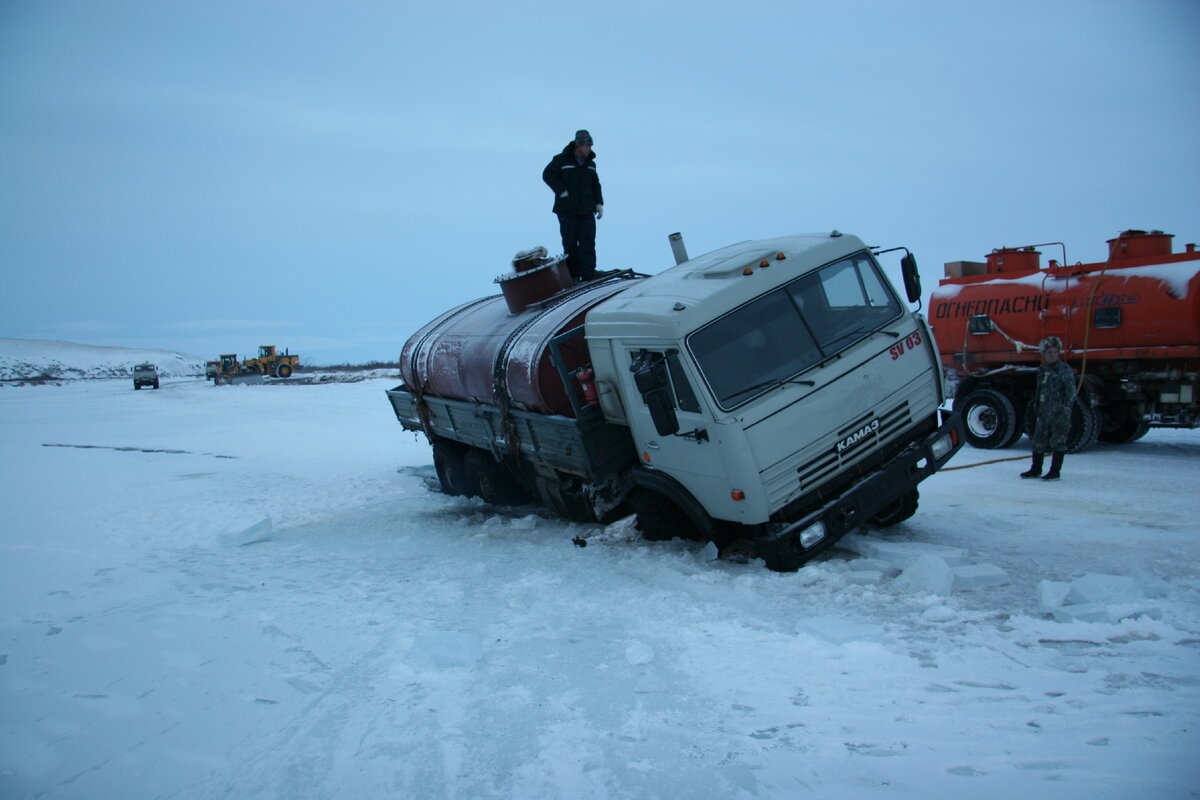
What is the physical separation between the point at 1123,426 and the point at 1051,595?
8.72 metres

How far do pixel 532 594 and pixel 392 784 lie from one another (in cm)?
270

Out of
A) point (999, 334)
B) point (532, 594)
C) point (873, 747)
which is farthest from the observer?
point (999, 334)

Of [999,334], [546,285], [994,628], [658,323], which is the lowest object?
[994,628]

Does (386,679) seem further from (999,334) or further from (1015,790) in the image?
(999,334)

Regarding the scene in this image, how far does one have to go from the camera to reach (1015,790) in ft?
9.59

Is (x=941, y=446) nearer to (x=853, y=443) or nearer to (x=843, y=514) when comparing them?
(x=853, y=443)

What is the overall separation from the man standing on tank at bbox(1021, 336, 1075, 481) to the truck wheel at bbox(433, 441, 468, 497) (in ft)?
24.4

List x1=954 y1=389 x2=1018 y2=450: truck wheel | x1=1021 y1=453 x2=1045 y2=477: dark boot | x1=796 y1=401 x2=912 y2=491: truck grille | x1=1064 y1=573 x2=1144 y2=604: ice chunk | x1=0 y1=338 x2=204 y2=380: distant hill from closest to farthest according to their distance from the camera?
x1=1064 y1=573 x2=1144 y2=604: ice chunk → x1=796 y1=401 x2=912 y2=491: truck grille → x1=1021 y1=453 x2=1045 y2=477: dark boot → x1=954 y1=389 x2=1018 y2=450: truck wheel → x1=0 y1=338 x2=204 y2=380: distant hill

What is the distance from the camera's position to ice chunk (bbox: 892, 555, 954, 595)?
5.13 m

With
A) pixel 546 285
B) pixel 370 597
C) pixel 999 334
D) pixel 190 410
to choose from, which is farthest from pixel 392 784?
pixel 190 410

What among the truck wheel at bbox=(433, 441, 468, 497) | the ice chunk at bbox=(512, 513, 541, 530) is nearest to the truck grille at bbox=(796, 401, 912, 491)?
the ice chunk at bbox=(512, 513, 541, 530)

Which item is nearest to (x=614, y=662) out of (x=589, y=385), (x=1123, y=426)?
(x=589, y=385)

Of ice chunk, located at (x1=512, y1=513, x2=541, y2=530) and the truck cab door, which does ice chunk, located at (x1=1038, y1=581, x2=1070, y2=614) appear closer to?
the truck cab door

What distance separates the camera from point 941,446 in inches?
248
